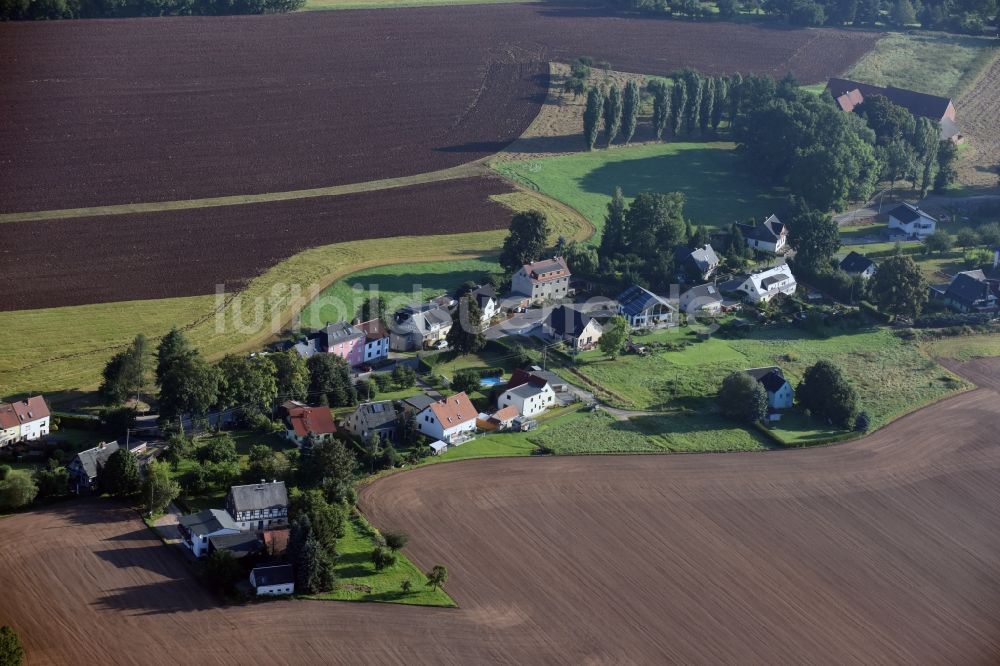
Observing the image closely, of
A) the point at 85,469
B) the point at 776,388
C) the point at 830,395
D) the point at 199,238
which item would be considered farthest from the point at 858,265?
the point at 85,469

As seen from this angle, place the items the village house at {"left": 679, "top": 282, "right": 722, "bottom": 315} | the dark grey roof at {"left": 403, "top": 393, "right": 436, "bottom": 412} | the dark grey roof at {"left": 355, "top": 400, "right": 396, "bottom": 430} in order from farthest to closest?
1. the village house at {"left": 679, "top": 282, "right": 722, "bottom": 315}
2. the dark grey roof at {"left": 403, "top": 393, "right": 436, "bottom": 412}
3. the dark grey roof at {"left": 355, "top": 400, "right": 396, "bottom": 430}

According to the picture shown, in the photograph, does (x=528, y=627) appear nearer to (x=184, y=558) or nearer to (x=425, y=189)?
(x=184, y=558)

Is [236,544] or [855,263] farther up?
[855,263]

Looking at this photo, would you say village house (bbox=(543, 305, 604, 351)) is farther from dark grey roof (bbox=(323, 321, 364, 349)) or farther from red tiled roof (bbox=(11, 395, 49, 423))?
red tiled roof (bbox=(11, 395, 49, 423))

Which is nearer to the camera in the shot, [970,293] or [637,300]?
[637,300]

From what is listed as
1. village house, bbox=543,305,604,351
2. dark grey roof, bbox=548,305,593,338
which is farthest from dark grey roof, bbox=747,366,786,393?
dark grey roof, bbox=548,305,593,338

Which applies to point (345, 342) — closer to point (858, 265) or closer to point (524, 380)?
point (524, 380)
